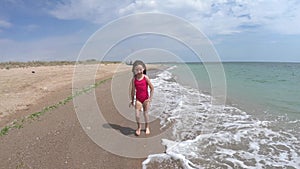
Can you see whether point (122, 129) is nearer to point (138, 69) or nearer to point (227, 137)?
point (138, 69)

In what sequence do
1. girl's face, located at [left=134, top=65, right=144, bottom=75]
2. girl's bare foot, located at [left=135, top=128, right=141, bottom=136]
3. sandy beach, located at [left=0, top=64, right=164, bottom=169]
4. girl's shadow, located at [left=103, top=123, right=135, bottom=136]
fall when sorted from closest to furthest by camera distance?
sandy beach, located at [left=0, top=64, right=164, bottom=169], girl's face, located at [left=134, top=65, right=144, bottom=75], girl's bare foot, located at [left=135, top=128, right=141, bottom=136], girl's shadow, located at [left=103, top=123, right=135, bottom=136]

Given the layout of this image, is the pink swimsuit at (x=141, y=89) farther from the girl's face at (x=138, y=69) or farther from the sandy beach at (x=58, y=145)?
the sandy beach at (x=58, y=145)

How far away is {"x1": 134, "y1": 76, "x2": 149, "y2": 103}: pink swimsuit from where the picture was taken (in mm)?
6848

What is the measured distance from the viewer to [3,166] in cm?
529

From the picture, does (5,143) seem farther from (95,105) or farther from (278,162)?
(278,162)

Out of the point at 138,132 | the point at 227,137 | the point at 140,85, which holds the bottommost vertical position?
the point at 227,137

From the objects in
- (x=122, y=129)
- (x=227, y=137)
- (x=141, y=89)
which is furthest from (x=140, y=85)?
(x=227, y=137)

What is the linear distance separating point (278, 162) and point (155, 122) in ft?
14.1

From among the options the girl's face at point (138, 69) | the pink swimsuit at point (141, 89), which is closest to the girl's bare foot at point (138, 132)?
the pink swimsuit at point (141, 89)

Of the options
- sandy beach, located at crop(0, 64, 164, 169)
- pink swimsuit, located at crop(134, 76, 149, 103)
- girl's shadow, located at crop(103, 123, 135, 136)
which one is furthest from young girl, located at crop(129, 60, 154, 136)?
sandy beach, located at crop(0, 64, 164, 169)

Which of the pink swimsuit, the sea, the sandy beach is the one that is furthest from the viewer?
the pink swimsuit

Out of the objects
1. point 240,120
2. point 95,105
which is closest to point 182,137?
point 240,120

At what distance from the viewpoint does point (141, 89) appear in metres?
6.91

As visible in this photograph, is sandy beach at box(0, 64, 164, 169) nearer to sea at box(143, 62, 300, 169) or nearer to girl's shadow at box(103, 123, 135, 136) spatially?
girl's shadow at box(103, 123, 135, 136)
